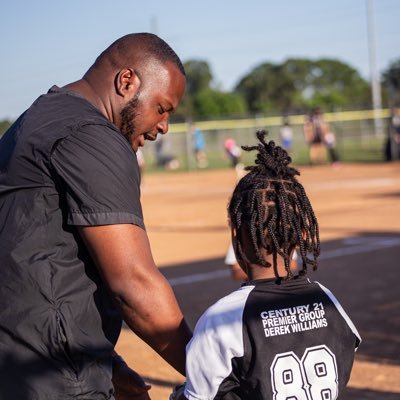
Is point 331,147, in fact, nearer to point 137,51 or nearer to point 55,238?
point 137,51

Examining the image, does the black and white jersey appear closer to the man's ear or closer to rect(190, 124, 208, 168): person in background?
the man's ear

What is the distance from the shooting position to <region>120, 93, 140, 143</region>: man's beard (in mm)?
2664

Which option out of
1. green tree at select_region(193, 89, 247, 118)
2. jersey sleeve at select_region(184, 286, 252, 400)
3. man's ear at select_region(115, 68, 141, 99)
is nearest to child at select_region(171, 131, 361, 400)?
jersey sleeve at select_region(184, 286, 252, 400)

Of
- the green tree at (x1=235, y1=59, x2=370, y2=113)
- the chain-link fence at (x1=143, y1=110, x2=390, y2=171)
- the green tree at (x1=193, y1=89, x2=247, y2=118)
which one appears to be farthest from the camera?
the green tree at (x1=235, y1=59, x2=370, y2=113)

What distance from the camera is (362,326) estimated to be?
22.5 feet

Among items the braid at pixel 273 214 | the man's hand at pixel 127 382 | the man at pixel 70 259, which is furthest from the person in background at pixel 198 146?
the man at pixel 70 259

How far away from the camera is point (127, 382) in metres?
2.95

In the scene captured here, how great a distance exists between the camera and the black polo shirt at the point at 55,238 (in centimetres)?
234

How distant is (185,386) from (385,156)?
3083 centimetres

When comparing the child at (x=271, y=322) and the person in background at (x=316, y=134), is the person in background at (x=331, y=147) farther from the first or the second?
→ the child at (x=271, y=322)

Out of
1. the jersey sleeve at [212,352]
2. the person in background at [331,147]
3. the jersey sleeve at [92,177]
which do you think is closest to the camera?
the jersey sleeve at [92,177]

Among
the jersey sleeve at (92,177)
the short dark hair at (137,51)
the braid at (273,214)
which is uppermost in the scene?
the short dark hair at (137,51)

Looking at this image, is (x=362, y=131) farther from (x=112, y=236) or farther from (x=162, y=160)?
(x=112, y=236)

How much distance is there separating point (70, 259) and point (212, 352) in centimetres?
53
